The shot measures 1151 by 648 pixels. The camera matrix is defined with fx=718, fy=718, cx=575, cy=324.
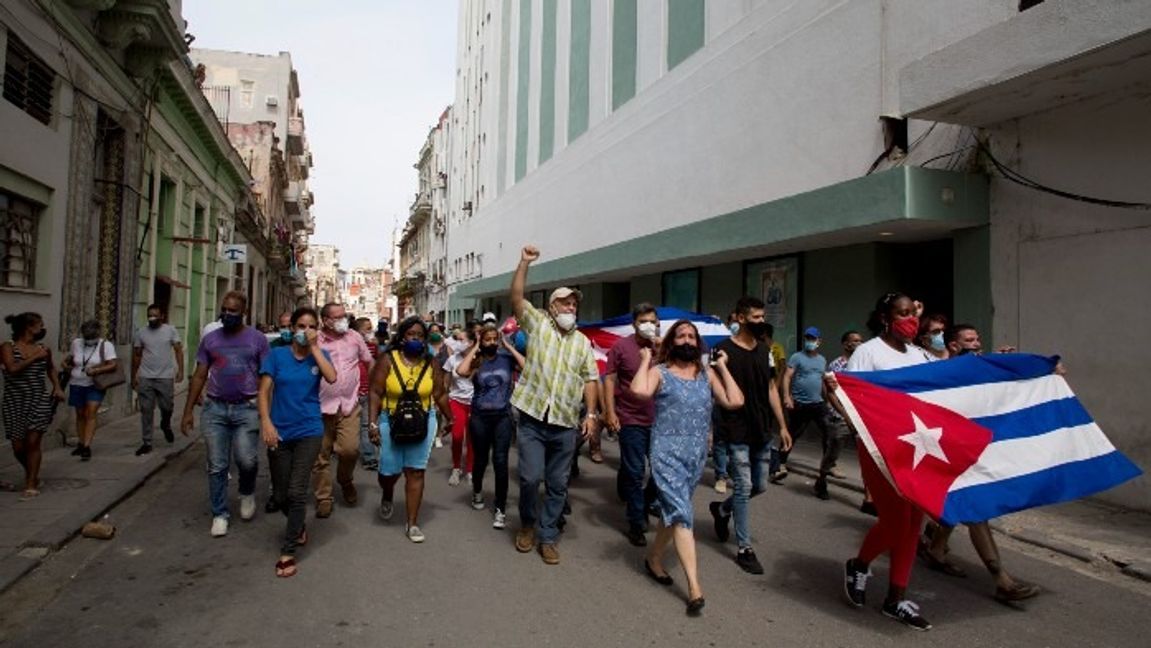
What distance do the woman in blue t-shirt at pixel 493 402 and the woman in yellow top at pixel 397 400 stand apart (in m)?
0.42

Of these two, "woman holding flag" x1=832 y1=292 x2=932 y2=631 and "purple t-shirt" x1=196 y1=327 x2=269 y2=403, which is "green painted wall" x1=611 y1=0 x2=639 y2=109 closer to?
"purple t-shirt" x1=196 y1=327 x2=269 y2=403

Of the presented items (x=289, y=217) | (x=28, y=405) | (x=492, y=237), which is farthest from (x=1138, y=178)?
(x=289, y=217)

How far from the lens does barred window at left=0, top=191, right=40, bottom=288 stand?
825 cm

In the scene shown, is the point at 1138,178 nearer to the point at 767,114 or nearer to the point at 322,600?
the point at 767,114

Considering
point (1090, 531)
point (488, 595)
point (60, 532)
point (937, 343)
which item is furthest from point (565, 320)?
point (1090, 531)

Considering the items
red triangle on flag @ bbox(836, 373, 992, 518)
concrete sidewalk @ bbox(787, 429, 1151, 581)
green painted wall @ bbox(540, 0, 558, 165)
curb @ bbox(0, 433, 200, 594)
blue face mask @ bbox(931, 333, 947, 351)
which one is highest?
green painted wall @ bbox(540, 0, 558, 165)

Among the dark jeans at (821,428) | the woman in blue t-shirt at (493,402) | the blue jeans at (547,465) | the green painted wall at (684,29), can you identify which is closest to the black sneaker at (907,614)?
the blue jeans at (547,465)

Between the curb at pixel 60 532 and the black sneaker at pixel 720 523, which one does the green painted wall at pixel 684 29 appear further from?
the curb at pixel 60 532

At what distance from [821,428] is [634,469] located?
133 inches

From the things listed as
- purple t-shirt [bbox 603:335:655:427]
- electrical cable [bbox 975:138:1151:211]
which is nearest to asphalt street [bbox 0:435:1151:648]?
purple t-shirt [bbox 603:335:655:427]

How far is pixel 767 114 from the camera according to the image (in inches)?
502

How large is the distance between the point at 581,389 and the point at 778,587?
6.13 ft

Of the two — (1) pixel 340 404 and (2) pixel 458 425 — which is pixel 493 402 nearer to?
(1) pixel 340 404

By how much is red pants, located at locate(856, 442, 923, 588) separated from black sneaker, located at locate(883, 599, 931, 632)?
4.2 inches
